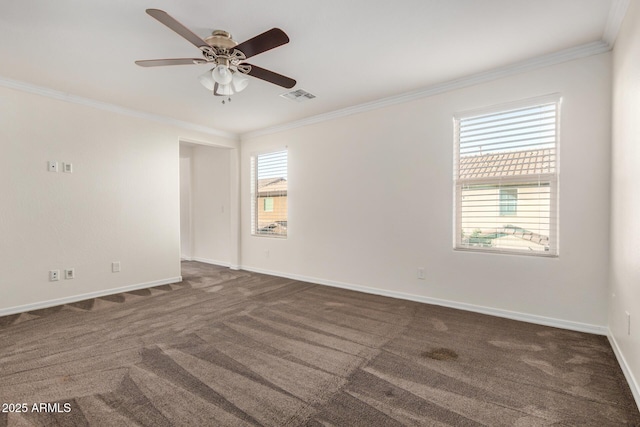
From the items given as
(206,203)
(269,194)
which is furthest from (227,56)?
(206,203)

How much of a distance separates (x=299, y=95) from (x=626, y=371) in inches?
156

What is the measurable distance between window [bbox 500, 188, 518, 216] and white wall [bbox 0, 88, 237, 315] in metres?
4.67

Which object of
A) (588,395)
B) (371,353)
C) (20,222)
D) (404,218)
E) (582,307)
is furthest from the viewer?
(404,218)

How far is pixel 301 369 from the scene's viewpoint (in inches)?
88.2

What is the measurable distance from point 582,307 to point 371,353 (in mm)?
2124

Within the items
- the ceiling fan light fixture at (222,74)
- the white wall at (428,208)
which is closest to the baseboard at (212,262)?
the white wall at (428,208)

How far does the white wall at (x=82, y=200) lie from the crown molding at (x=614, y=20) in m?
5.28

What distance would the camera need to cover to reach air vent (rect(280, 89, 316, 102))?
3.80 m

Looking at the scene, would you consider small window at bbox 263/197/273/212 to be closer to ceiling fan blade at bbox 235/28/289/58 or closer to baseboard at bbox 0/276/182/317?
baseboard at bbox 0/276/182/317

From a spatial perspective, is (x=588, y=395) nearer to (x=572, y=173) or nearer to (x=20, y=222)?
(x=572, y=173)

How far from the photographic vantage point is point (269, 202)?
5660mm

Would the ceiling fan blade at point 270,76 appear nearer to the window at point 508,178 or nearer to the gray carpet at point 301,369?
the window at point 508,178

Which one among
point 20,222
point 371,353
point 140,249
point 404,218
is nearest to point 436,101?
point 404,218

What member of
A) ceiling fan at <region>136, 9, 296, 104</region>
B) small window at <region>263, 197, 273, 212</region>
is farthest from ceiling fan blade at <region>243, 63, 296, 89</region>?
small window at <region>263, 197, 273, 212</region>
